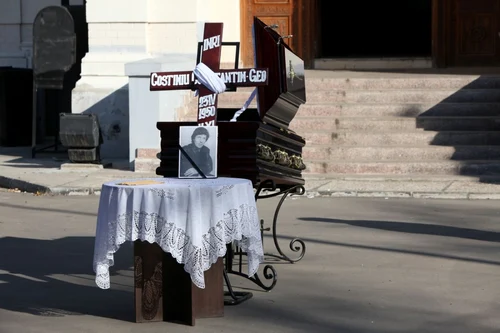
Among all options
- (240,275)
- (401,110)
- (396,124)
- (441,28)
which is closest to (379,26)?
(441,28)

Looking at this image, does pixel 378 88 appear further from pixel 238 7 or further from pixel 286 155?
pixel 286 155

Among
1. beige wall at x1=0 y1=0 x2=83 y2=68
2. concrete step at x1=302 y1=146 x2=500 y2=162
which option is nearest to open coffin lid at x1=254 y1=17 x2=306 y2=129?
concrete step at x1=302 y1=146 x2=500 y2=162

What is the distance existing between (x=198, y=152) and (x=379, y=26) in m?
19.3

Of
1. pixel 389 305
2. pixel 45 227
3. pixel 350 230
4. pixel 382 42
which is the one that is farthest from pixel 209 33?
pixel 382 42

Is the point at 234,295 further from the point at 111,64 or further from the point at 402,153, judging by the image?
the point at 111,64

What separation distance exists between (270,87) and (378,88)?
27.0ft

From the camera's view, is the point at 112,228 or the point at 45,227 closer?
the point at 112,228

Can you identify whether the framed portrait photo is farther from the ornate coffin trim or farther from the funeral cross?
the ornate coffin trim

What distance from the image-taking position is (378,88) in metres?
16.5

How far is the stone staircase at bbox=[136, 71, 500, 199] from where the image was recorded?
44.6ft

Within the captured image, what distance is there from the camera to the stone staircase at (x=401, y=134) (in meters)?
13.6

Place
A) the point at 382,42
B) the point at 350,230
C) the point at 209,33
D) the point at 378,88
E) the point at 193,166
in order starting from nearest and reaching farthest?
the point at 193,166 < the point at 209,33 < the point at 350,230 < the point at 378,88 < the point at 382,42

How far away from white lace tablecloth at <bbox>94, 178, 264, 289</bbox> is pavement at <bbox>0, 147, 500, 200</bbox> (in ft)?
21.0

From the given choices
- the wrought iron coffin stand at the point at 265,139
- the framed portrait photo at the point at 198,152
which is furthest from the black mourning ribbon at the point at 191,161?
the wrought iron coffin stand at the point at 265,139
